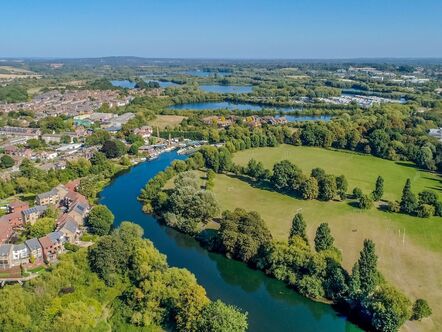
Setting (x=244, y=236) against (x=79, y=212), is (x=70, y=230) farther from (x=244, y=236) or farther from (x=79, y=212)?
(x=244, y=236)

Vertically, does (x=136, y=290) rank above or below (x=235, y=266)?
above

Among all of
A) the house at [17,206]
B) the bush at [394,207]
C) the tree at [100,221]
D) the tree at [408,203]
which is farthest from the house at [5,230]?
the tree at [408,203]

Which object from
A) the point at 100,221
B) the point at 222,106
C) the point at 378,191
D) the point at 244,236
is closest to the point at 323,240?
the point at 244,236

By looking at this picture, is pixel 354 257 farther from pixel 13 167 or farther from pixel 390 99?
pixel 390 99

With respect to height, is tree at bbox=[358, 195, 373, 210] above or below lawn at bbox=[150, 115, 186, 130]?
below

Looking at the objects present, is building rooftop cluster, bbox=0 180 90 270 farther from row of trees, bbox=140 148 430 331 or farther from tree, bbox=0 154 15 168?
tree, bbox=0 154 15 168

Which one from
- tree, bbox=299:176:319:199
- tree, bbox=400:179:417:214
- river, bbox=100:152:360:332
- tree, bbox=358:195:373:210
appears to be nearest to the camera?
river, bbox=100:152:360:332

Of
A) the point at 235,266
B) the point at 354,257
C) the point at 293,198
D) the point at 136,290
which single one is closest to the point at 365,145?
the point at 293,198

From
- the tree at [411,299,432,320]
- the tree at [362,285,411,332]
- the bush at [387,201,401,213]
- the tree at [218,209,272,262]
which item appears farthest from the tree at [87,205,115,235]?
the bush at [387,201,401,213]
